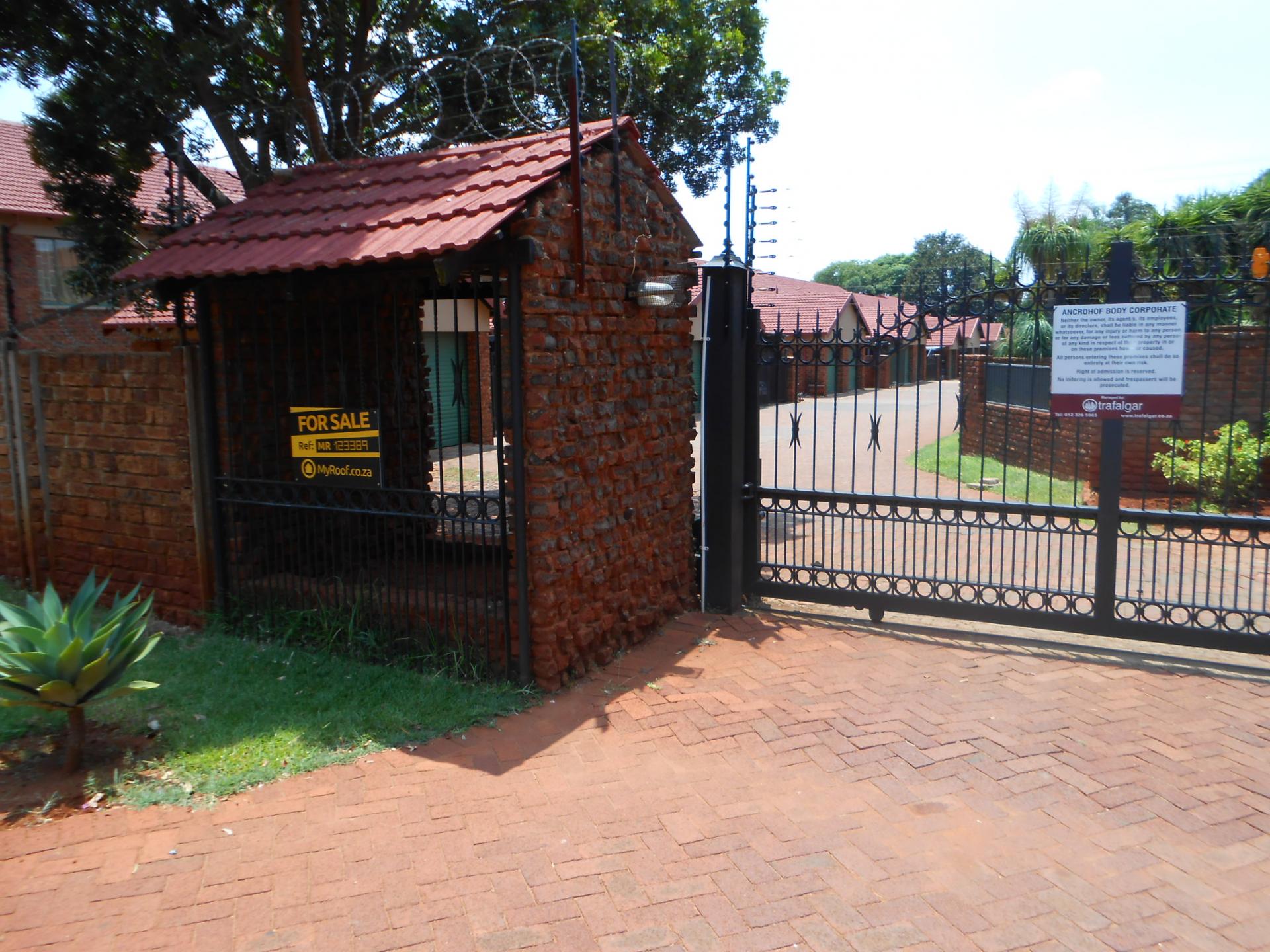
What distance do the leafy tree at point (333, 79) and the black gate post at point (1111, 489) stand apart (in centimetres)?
367

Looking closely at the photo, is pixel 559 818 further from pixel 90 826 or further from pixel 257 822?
pixel 90 826

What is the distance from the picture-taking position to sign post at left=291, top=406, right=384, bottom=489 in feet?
18.1

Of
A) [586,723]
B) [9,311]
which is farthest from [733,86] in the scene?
[586,723]

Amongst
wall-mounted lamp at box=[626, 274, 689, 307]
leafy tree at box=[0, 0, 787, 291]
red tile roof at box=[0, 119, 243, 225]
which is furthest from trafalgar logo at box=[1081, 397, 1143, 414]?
red tile roof at box=[0, 119, 243, 225]

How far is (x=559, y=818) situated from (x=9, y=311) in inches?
224

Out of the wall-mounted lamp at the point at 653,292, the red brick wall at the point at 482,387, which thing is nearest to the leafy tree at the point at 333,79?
the wall-mounted lamp at the point at 653,292

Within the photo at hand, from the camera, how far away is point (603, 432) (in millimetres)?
5410

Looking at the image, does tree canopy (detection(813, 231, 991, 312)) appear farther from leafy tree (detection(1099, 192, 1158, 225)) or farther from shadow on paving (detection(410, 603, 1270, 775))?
shadow on paving (detection(410, 603, 1270, 775))

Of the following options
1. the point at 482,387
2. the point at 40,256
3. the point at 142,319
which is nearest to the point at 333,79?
the point at 142,319

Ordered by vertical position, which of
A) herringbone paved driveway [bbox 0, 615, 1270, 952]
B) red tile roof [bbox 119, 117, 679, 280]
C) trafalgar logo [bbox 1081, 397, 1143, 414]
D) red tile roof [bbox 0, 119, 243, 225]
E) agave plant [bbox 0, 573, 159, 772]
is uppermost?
red tile roof [bbox 0, 119, 243, 225]

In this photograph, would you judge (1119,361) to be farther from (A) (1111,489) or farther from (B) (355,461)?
(B) (355,461)

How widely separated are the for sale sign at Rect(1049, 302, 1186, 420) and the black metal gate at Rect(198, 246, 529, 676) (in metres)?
3.26

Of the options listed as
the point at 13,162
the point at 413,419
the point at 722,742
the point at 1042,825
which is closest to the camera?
the point at 1042,825

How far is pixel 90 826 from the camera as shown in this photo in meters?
3.80
